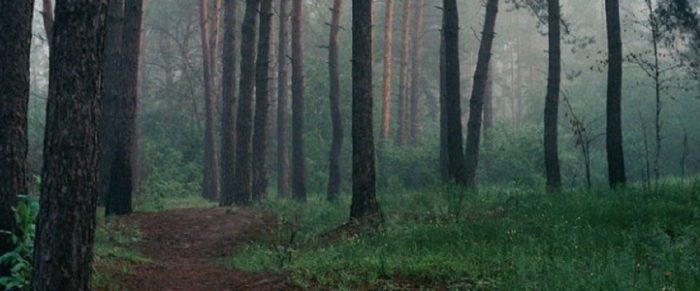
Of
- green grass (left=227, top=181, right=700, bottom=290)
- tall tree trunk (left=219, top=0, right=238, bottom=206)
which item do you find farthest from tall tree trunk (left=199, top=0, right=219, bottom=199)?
green grass (left=227, top=181, right=700, bottom=290)

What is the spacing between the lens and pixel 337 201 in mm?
21703

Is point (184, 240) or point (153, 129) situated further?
point (153, 129)

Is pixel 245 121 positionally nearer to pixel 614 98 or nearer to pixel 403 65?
pixel 614 98

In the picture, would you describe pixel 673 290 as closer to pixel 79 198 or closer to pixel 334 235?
pixel 79 198

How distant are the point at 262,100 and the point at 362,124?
8.56 m

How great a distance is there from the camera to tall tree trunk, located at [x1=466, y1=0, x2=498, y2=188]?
2061 cm

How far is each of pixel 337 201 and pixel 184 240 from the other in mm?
6941

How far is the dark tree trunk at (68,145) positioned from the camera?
6.63 m

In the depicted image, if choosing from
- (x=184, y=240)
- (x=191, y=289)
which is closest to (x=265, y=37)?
(x=184, y=240)

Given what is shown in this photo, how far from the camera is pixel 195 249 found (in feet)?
48.5

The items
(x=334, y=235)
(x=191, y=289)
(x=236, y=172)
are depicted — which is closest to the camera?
(x=191, y=289)

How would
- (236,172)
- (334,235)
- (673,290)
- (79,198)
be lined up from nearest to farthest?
(673,290) → (79,198) → (334,235) → (236,172)

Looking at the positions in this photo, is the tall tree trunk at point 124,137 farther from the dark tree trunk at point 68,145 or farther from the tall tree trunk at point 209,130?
the tall tree trunk at point 209,130

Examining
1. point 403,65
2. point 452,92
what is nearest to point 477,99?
point 452,92
